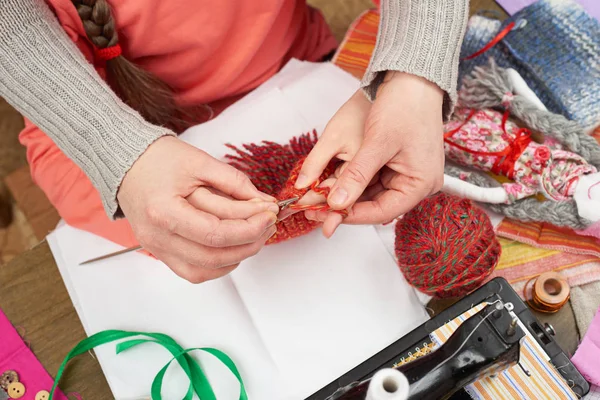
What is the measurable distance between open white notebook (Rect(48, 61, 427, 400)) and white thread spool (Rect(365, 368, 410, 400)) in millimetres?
339

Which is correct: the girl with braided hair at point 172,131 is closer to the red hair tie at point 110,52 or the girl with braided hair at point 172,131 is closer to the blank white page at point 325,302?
the red hair tie at point 110,52

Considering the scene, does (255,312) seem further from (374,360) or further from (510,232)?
(510,232)

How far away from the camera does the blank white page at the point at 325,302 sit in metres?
0.78

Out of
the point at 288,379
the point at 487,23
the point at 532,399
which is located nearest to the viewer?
the point at 532,399

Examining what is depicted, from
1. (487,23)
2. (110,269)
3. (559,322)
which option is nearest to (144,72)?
(110,269)

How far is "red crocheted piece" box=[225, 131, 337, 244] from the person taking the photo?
79cm

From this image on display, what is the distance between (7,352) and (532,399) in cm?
79

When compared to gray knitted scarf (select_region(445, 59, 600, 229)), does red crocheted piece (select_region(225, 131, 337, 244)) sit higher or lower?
lower

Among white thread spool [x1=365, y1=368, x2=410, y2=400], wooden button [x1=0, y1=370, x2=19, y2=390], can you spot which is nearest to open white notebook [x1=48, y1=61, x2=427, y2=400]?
wooden button [x1=0, y1=370, x2=19, y2=390]

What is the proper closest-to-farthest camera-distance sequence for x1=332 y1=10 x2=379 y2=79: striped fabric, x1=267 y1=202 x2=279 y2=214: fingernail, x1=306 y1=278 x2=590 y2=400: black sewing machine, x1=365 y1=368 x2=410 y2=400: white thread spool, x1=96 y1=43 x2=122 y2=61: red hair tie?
x1=365 y1=368 x2=410 y2=400: white thread spool, x1=306 y1=278 x2=590 y2=400: black sewing machine, x1=267 y1=202 x2=279 y2=214: fingernail, x1=96 y1=43 x2=122 y2=61: red hair tie, x1=332 y1=10 x2=379 y2=79: striped fabric

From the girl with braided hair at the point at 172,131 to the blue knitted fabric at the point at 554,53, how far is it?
27 centimetres

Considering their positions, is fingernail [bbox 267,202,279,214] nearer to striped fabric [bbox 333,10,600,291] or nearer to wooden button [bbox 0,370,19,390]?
striped fabric [bbox 333,10,600,291]

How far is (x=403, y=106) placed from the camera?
2.24 ft

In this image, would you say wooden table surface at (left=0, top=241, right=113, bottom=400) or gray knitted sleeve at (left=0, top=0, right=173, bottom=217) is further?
wooden table surface at (left=0, top=241, right=113, bottom=400)
